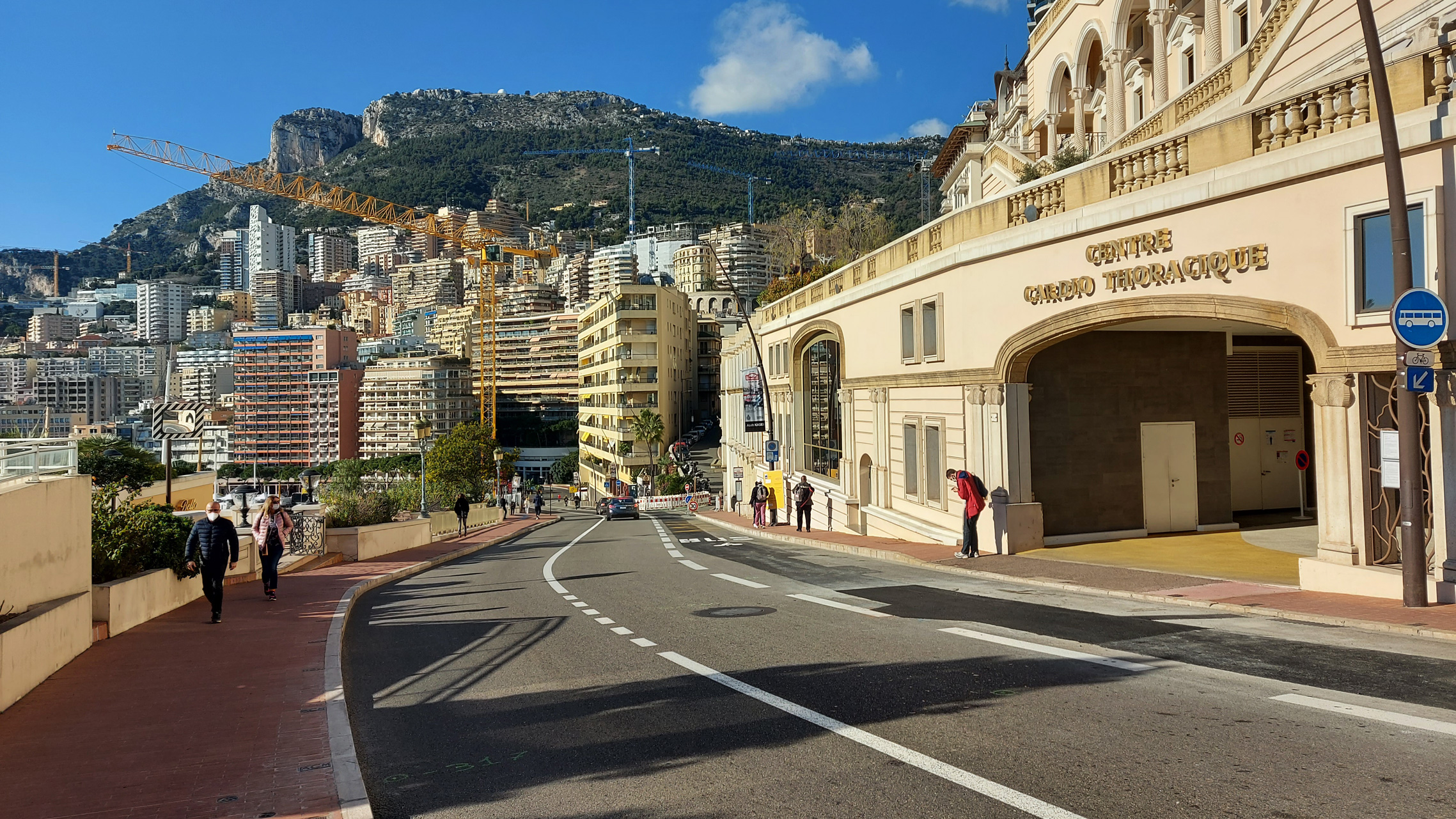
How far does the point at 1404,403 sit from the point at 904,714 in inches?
290

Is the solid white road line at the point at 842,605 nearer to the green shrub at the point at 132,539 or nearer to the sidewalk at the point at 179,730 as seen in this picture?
the sidewalk at the point at 179,730

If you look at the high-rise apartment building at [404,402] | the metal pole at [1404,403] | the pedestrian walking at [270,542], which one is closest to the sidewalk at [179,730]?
the pedestrian walking at [270,542]

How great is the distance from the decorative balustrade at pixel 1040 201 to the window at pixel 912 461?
21.1 ft

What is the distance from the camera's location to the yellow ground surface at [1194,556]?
544 inches

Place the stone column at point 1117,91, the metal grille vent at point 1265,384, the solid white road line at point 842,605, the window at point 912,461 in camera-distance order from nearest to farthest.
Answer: the solid white road line at point 842,605
the metal grille vent at point 1265,384
the window at point 912,461
the stone column at point 1117,91

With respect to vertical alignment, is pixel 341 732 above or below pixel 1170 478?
below

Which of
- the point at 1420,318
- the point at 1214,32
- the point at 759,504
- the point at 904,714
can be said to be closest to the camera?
the point at 904,714

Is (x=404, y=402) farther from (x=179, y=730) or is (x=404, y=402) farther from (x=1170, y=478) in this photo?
(x=179, y=730)

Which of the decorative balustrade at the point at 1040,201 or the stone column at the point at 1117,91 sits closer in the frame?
the decorative balustrade at the point at 1040,201

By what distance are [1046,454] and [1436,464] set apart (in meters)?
8.13

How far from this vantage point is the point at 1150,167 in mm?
14555

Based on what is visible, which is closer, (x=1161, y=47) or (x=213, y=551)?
(x=213, y=551)

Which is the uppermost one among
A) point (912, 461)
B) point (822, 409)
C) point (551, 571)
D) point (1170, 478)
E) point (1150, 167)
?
point (1150, 167)

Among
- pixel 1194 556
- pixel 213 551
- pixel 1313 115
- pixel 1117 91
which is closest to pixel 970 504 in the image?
pixel 1194 556
